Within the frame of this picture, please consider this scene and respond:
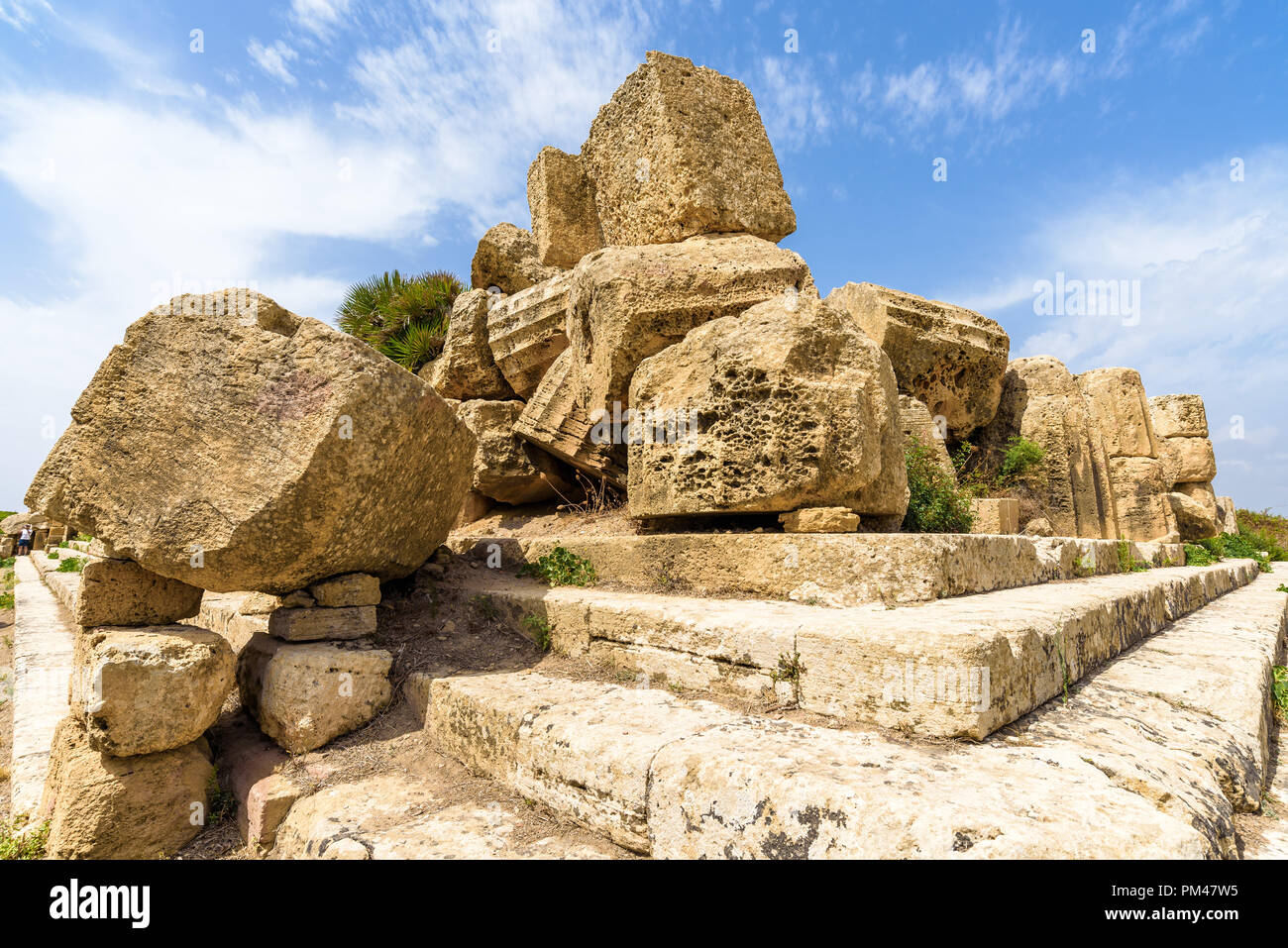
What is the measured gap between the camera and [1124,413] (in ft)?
24.1

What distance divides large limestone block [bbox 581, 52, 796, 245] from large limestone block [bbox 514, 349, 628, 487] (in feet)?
3.80

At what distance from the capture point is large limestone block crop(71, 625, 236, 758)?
2.32 meters

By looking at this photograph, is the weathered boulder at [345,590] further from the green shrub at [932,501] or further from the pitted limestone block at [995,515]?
the pitted limestone block at [995,515]

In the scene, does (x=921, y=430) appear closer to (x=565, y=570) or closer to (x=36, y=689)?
(x=565, y=570)

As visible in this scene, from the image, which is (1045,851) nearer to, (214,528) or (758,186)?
(214,528)

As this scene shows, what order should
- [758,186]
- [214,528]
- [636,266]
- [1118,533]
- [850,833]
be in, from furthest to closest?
[1118,533]
[758,186]
[636,266]
[214,528]
[850,833]

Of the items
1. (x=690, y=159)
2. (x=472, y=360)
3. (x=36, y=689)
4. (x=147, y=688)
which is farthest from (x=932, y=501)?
(x=36, y=689)

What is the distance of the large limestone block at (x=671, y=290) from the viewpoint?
3.81m

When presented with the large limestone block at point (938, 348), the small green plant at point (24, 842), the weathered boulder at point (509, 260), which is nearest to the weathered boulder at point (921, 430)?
the large limestone block at point (938, 348)

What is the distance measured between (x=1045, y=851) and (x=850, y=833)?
0.35 metres

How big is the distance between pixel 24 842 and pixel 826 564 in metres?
3.24
